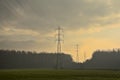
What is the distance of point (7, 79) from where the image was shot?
50.2m

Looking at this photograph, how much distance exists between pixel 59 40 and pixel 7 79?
7771 cm

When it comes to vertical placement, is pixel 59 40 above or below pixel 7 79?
above

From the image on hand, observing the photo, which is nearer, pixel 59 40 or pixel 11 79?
pixel 11 79

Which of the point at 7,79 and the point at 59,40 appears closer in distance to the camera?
the point at 7,79

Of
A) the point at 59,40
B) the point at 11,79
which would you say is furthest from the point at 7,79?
the point at 59,40

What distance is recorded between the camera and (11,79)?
50.8 m

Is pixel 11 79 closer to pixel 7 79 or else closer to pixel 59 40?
pixel 7 79

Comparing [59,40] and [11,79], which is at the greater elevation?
[59,40]

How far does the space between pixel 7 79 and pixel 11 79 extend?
726 mm

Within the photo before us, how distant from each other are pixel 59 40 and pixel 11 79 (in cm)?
7714

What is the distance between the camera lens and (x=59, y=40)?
12744cm
